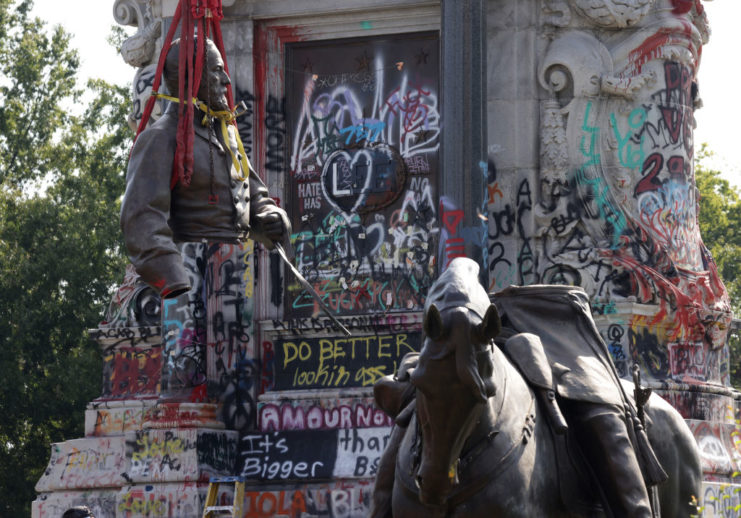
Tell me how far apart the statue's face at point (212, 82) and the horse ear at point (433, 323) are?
8.58 feet

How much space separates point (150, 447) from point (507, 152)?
5429 millimetres

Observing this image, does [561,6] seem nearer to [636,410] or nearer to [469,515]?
[636,410]

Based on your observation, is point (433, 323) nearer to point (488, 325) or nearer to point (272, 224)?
point (488, 325)

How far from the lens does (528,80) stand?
18.2 m

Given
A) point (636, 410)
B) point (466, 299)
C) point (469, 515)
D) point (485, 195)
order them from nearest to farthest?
1. point (466, 299)
2. point (469, 515)
3. point (636, 410)
4. point (485, 195)

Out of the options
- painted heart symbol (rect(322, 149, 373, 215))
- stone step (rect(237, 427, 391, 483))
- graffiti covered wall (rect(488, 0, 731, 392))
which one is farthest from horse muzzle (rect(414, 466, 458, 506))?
painted heart symbol (rect(322, 149, 373, 215))

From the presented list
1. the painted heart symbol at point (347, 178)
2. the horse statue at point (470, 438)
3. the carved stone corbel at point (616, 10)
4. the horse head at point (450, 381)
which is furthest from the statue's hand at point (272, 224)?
the carved stone corbel at point (616, 10)

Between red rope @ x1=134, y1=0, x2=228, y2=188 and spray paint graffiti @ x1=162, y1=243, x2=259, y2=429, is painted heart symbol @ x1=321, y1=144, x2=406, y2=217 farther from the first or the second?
red rope @ x1=134, y1=0, x2=228, y2=188

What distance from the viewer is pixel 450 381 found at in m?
6.88

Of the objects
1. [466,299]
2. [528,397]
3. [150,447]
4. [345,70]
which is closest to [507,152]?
[345,70]

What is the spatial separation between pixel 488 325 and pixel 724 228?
27114 millimetres

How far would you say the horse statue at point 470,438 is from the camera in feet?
22.7

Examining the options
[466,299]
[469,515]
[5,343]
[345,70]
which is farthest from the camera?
[5,343]

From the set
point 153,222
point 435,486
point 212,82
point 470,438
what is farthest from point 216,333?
point 435,486
